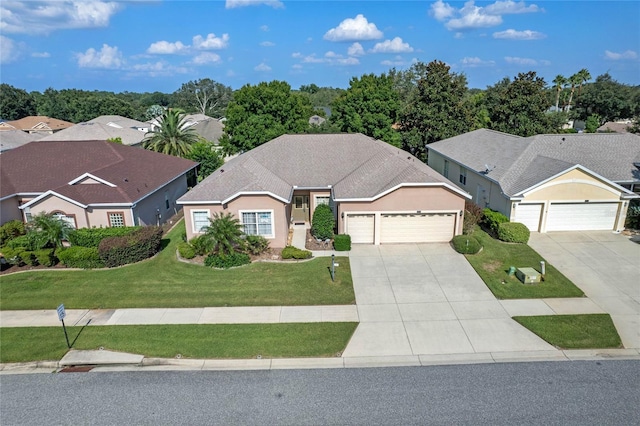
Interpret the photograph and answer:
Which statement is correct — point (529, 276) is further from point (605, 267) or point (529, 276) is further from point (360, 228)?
point (360, 228)

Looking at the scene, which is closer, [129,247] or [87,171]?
[129,247]

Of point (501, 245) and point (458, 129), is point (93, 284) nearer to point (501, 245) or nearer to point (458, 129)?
point (501, 245)

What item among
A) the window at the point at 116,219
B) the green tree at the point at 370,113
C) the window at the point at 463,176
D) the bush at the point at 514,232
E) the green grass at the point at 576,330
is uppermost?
the green tree at the point at 370,113

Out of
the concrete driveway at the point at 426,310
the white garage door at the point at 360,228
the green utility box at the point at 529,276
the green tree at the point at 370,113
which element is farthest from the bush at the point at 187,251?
the green tree at the point at 370,113

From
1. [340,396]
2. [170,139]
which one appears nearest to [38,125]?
[170,139]

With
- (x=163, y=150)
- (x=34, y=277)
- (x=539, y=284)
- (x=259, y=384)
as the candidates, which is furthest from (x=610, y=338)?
(x=163, y=150)

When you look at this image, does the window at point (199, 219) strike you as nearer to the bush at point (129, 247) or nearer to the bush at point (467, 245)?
the bush at point (129, 247)

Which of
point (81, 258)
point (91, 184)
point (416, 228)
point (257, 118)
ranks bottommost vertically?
point (81, 258)

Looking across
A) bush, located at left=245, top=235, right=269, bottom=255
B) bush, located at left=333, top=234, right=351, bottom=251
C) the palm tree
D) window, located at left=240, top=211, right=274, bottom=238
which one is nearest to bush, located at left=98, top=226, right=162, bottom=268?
window, located at left=240, top=211, right=274, bottom=238
